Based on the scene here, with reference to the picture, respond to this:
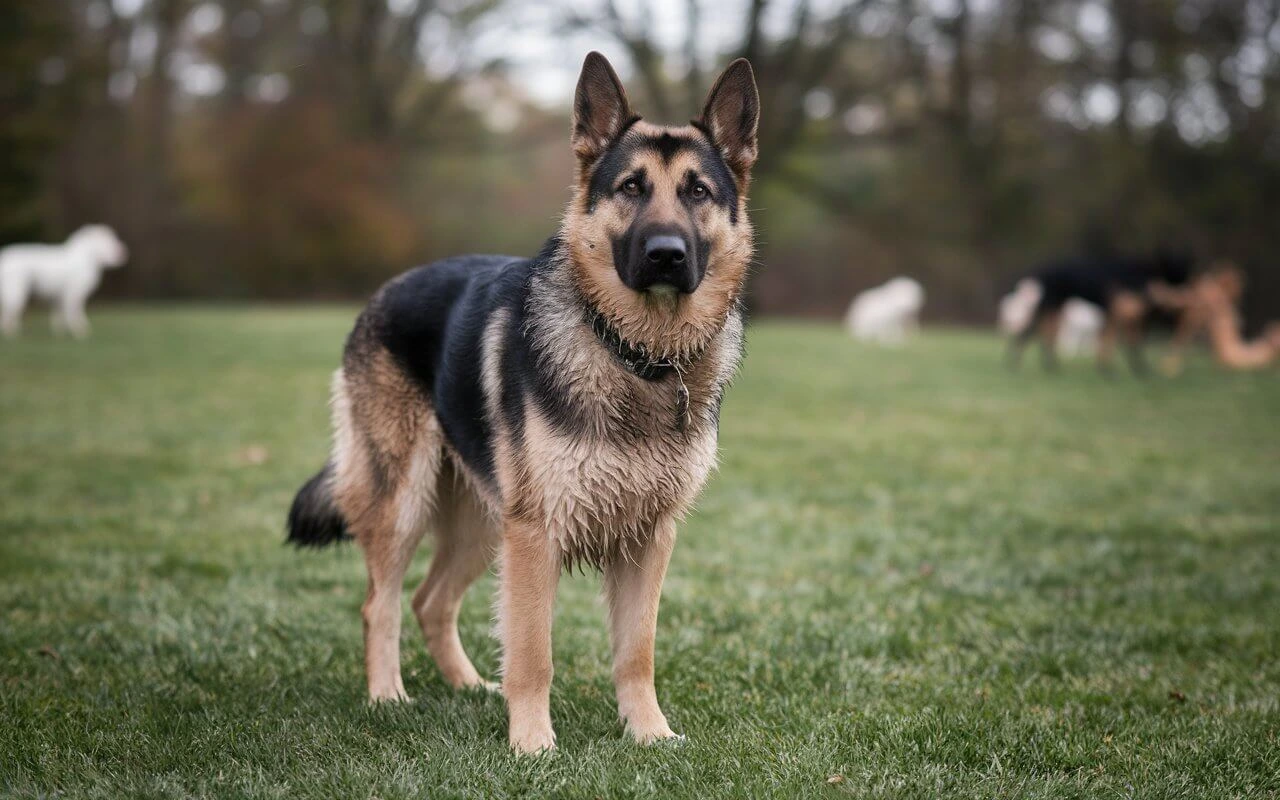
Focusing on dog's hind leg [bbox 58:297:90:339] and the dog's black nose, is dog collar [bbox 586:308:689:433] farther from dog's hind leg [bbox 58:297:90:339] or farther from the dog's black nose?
dog's hind leg [bbox 58:297:90:339]

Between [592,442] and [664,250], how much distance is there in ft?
2.13

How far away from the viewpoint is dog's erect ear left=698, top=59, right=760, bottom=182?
3.60 meters

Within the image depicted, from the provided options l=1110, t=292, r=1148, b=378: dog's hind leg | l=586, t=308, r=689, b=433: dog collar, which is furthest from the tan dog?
l=586, t=308, r=689, b=433: dog collar

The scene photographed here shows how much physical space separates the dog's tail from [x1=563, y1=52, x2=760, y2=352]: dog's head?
1509 mm

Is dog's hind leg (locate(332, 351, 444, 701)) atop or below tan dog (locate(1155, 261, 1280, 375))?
atop

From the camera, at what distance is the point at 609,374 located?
135 inches

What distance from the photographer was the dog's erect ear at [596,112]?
3.54m

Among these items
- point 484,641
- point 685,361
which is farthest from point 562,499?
point 484,641

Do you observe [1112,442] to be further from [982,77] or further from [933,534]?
[982,77]

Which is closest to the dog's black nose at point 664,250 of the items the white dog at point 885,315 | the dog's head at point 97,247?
the dog's head at point 97,247

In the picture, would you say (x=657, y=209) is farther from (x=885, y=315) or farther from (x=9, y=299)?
(x=885, y=315)

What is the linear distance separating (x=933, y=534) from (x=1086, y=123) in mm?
25559

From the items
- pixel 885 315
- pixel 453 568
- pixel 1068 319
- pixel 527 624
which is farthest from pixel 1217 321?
pixel 527 624

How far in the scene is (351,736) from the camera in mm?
3471
